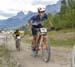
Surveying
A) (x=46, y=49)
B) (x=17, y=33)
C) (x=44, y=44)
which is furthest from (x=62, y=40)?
(x=46, y=49)

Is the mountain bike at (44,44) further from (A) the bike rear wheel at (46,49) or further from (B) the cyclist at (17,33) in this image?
→ (B) the cyclist at (17,33)

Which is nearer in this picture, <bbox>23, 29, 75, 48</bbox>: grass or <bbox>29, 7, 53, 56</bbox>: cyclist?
<bbox>29, 7, 53, 56</bbox>: cyclist

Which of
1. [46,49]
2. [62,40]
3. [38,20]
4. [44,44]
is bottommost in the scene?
[62,40]

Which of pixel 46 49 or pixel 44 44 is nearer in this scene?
pixel 46 49

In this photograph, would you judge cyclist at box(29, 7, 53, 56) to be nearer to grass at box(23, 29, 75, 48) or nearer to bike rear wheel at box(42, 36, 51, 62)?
bike rear wheel at box(42, 36, 51, 62)

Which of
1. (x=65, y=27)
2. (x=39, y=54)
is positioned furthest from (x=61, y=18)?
(x=39, y=54)

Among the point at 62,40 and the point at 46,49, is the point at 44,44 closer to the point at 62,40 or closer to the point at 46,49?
the point at 46,49

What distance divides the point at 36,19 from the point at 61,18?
5200cm

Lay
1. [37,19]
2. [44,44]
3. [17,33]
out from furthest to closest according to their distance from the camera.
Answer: [17,33]
[44,44]
[37,19]

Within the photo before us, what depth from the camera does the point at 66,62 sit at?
10211mm

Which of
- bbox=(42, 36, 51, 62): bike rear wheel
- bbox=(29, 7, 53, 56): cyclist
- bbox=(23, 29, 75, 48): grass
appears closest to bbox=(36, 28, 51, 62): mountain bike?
bbox=(42, 36, 51, 62): bike rear wheel

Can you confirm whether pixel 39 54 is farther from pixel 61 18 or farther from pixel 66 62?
pixel 61 18

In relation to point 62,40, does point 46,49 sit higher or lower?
higher

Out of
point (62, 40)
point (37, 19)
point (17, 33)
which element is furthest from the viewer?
point (62, 40)
